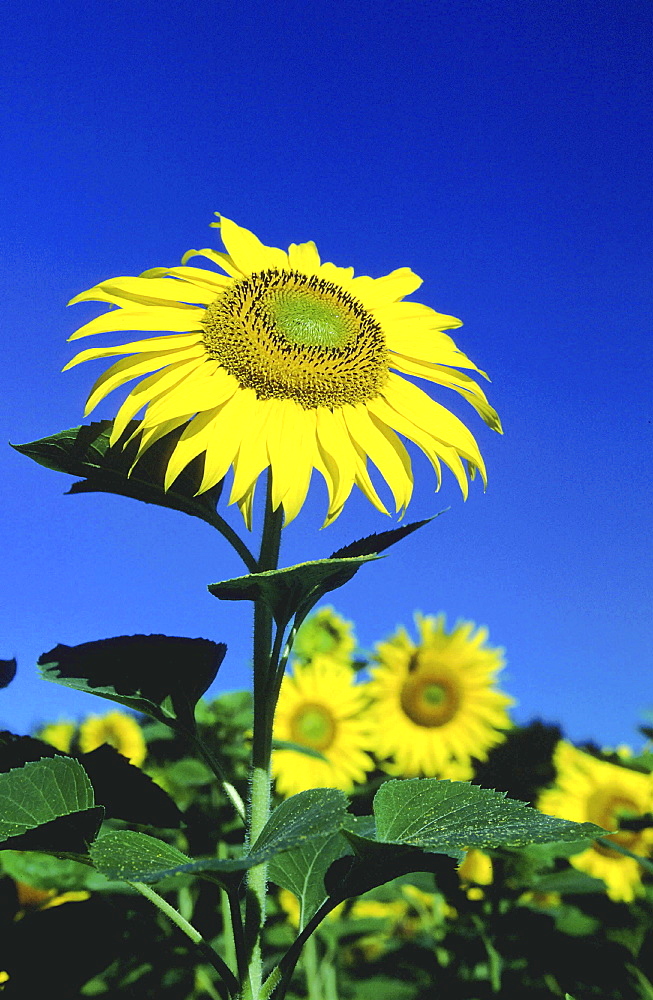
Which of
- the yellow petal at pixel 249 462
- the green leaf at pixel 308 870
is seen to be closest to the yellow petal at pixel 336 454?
the yellow petal at pixel 249 462

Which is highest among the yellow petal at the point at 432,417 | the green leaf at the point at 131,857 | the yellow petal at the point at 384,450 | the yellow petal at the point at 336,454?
the yellow petal at the point at 432,417

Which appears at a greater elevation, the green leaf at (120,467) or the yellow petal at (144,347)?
the yellow petal at (144,347)

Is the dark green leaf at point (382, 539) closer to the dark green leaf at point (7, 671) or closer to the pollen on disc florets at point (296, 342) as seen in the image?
the pollen on disc florets at point (296, 342)

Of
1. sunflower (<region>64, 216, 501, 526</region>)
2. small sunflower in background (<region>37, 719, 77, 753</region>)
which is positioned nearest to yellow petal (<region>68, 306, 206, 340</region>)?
sunflower (<region>64, 216, 501, 526</region>)

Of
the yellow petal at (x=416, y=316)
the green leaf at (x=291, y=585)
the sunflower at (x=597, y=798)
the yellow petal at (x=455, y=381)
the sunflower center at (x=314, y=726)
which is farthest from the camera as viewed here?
the sunflower center at (x=314, y=726)

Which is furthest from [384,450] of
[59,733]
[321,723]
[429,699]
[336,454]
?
[59,733]

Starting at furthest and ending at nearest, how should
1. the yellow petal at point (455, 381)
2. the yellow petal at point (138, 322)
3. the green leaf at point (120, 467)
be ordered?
the yellow petal at point (455, 381) → the yellow petal at point (138, 322) → the green leaf at point (120, 467)
